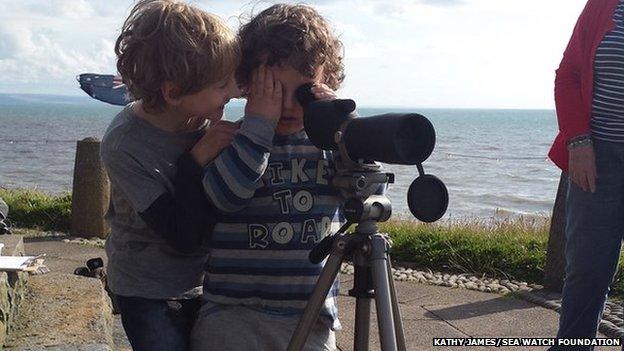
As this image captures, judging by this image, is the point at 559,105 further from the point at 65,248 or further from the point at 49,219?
the point at 49,219

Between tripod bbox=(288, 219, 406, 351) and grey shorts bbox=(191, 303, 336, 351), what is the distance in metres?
0.15

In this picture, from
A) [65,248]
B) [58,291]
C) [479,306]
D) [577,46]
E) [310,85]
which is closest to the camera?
[310,85]

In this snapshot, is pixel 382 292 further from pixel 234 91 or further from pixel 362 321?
pixel 234 91

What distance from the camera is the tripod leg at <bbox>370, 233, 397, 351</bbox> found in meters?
1.76

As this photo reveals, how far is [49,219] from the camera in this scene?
26.5 feet

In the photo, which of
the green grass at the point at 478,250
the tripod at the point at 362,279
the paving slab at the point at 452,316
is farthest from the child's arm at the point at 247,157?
the green grass at the point at 478,250

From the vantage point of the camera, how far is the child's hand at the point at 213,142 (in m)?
1.97

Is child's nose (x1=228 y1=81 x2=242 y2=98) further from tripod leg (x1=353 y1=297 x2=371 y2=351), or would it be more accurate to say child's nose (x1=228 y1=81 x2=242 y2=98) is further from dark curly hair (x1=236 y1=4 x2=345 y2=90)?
tripod leg (x1=353 y1=297 x2=371 y2=351)

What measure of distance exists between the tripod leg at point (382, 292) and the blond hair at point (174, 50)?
1.72 ft

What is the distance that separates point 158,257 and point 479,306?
10.9 ft

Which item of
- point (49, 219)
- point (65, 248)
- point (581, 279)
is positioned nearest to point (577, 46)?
point (581, 279)

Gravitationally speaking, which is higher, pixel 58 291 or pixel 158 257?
pixel 158 257

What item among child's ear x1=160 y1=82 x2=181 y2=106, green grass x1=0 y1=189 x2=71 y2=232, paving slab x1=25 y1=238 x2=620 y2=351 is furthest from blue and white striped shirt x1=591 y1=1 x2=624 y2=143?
green grass x1=0 y1=189 x2=71 y2=232

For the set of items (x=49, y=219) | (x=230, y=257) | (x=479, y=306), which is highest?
(x=230, y=257)
